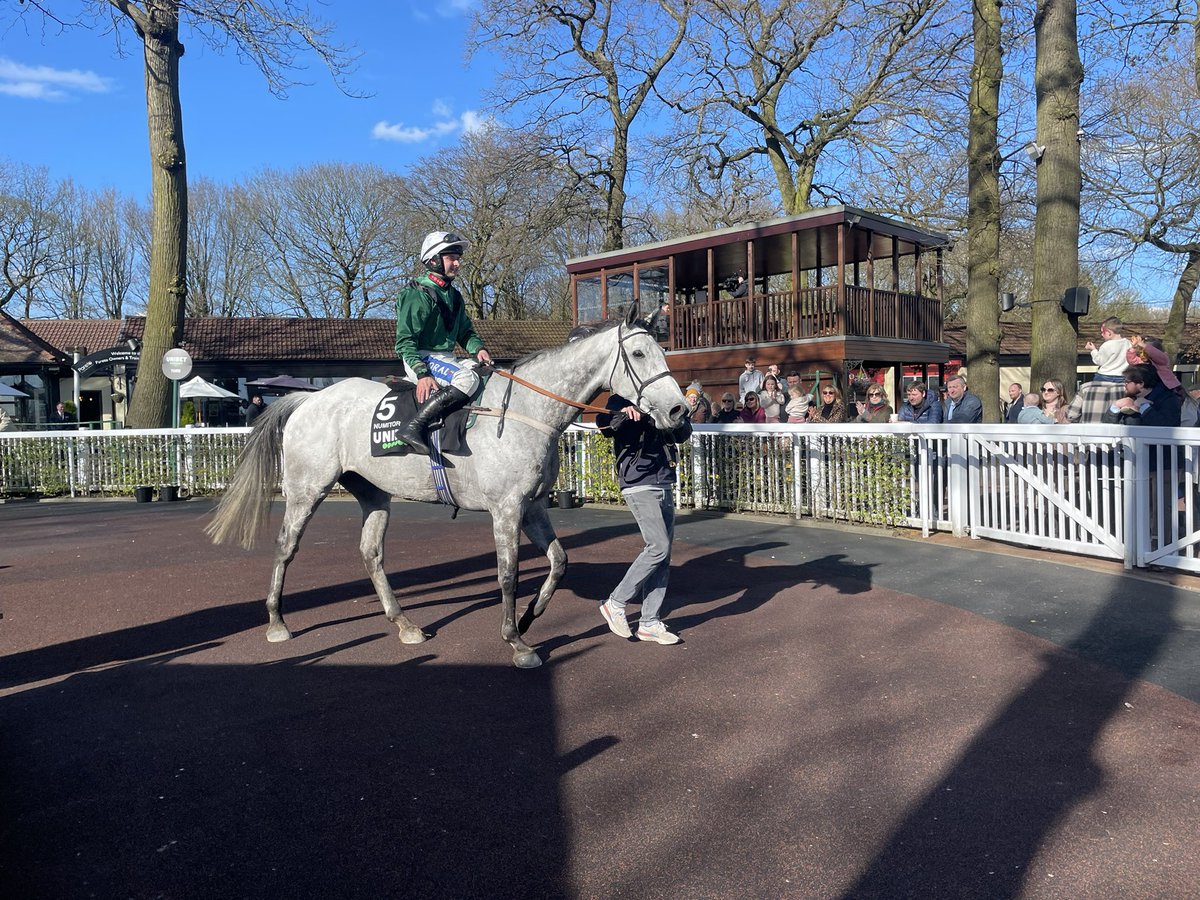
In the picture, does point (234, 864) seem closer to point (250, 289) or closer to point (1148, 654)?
point (1148, 654)

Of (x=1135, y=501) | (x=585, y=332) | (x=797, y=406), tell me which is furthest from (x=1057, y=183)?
(x=585, y=332)

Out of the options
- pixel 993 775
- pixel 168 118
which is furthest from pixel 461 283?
pixel 993 775

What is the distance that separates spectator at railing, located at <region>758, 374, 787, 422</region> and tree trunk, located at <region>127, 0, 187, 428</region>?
37.2 feet

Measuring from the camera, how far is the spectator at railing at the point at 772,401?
42.5 ft

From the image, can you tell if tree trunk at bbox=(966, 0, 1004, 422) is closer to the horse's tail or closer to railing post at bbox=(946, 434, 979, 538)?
railing post at bbox=(946, 434, 979, 538)

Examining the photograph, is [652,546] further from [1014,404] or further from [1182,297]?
[1182,297]

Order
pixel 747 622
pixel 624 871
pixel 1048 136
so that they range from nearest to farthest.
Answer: pixel 624 871 < pixel 747 622 < pixel 1048 136

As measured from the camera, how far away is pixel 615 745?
3.90 metres

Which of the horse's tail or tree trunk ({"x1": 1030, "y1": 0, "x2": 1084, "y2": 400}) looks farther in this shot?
tree trunk ({"x1": 1030, "y1": 0, "x2": 1084, "y2": 400})

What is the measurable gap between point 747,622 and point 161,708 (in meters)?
3.65

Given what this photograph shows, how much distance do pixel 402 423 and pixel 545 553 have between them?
1.23 m

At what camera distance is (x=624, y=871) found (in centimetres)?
286

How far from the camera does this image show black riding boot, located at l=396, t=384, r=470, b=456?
523 centimetres

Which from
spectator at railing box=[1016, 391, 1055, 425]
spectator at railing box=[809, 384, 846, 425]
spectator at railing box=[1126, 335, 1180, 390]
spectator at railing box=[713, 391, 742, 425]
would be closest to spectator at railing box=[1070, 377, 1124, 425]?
spectator at railing box=[1126, 335, 1180, 390]
